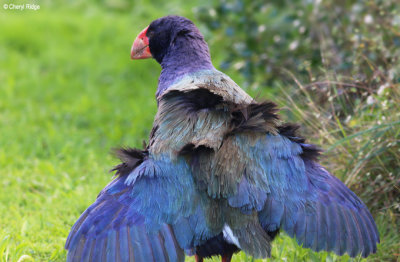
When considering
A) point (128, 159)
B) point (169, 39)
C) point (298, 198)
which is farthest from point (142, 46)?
point (298, 198)

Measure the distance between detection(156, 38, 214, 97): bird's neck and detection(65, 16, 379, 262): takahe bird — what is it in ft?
1.42

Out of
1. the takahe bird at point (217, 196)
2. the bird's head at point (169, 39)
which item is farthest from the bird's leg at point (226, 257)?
the bird's head at point (169, 39)

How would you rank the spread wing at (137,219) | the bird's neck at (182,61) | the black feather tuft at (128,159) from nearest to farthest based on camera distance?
the spread wing at (137,219)
the black feather tuft at (128,159)
the bird's neck at (182,61)

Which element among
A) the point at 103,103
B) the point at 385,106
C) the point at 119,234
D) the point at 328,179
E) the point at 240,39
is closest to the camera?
the point at 119,234

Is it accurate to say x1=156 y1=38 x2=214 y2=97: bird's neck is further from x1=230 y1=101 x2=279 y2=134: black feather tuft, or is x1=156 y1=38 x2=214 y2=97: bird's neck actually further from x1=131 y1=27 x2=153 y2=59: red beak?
x1=230 y1=101 x2=279 y2=134: black feather tuft

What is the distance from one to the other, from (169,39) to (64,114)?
8.31ft

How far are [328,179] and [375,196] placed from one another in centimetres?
92

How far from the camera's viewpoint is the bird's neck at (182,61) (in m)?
3.44

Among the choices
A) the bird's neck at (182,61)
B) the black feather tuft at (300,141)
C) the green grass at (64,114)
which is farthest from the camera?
the green grass at (64,114)

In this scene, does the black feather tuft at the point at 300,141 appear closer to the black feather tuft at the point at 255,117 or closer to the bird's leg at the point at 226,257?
the black feather tuft at the point at 255,117

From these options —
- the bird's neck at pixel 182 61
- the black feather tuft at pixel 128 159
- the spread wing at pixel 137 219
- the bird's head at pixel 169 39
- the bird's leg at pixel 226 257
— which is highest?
the bird's head at pixel 169 39

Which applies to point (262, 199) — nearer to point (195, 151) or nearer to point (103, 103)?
point (195, 151)

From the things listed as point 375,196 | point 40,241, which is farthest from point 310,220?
point 40,241

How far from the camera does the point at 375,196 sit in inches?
147
